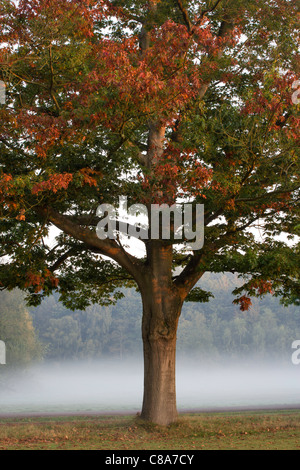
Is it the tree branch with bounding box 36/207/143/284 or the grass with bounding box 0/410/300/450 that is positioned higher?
the tree branch with bounding box 36/207/143/284

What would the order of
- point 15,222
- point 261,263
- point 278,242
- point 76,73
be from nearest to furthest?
1. point 76,73
2. point 261,263
3. point 15,222
4. point 278,242

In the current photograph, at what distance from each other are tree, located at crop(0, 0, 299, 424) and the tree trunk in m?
0.04

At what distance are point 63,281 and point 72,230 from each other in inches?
134

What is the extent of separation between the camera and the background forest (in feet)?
301

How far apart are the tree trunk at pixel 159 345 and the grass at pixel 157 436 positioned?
0.49 meters

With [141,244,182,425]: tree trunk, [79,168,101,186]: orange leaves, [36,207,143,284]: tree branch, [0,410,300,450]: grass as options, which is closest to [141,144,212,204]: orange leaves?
[79,168,101,186]: orange leaves

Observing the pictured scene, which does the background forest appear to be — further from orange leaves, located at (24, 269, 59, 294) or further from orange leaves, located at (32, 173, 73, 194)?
orange leaves, located at (32, 173, 73, 194)

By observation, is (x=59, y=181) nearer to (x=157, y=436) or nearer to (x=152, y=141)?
(x=152, y=141)

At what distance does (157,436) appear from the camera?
1428cm

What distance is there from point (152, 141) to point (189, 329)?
269 feet
